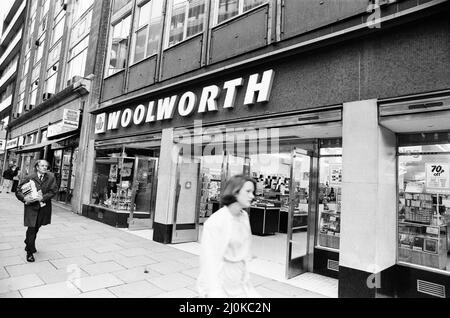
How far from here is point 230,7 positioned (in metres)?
7.75

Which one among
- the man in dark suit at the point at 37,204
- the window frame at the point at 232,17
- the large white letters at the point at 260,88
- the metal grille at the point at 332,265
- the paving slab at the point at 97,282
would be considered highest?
the window frame at the point at 232,17

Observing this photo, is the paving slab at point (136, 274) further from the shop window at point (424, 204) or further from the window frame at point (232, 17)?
the window frame at point (232, 17)

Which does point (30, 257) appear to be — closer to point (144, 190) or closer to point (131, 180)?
point (144, 190)

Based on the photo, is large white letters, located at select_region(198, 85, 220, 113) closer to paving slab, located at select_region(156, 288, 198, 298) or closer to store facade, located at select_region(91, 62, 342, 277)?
store facade, located at select_region(91, 62, 342, 277)

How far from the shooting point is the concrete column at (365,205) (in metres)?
4.50

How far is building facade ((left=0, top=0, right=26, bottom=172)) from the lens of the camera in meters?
30.1

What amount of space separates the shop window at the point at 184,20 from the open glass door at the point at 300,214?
482 centimetres

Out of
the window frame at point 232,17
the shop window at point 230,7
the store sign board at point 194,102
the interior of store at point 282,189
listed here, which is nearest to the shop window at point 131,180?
the store sign board at point 194,102

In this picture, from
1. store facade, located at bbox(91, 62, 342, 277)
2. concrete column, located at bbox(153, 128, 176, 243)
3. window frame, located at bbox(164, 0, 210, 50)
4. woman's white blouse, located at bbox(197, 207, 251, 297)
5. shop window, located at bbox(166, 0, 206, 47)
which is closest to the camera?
woman's white blouse, located at bbox(197, 207, 251, 297)

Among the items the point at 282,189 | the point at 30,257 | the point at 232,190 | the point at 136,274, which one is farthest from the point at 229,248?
the point at 282,189

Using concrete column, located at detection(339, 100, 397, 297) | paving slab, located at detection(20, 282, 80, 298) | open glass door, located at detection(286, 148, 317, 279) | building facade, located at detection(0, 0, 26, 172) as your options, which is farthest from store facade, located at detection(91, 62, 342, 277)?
building facade, located at detection(0, 0, 26, 172)

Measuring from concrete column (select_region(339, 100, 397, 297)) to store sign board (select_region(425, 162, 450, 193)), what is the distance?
68cm

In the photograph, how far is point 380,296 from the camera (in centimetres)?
457
